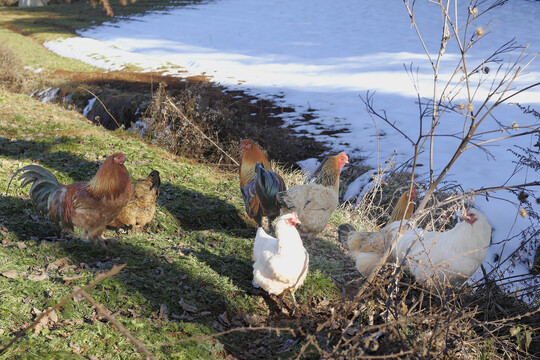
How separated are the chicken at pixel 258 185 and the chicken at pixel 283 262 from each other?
5.23ft

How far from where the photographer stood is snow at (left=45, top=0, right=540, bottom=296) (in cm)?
1084

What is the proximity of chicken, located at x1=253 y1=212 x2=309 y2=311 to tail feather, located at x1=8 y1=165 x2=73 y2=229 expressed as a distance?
2.15m

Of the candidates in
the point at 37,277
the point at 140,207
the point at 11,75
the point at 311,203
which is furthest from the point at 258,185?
the point at 11,75

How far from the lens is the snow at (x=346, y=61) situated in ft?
35.6

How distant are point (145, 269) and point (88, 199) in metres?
0.94

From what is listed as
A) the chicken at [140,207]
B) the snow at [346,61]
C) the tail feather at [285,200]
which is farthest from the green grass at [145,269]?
the snow at [346,61]

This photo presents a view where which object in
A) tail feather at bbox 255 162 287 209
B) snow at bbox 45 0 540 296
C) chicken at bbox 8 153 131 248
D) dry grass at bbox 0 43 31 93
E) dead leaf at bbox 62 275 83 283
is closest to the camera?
dead leaf at bbox 62 275 83 283

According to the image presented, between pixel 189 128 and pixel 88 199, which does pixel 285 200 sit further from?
pixel 189 128

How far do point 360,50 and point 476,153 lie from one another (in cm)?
1170

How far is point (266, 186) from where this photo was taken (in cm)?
592

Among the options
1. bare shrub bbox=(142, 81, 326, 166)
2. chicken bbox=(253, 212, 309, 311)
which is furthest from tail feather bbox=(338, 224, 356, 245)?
bare shrub bbox=(142, 81, 326, 166)

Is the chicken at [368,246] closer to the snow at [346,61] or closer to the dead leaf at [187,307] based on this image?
the dead leaf at [187,307]

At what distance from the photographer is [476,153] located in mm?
11328

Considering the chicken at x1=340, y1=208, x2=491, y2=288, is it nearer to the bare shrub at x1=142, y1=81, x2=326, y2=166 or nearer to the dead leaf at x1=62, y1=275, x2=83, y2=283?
the dead leaf at x1=62, y1=275, x2=83, y2=283
